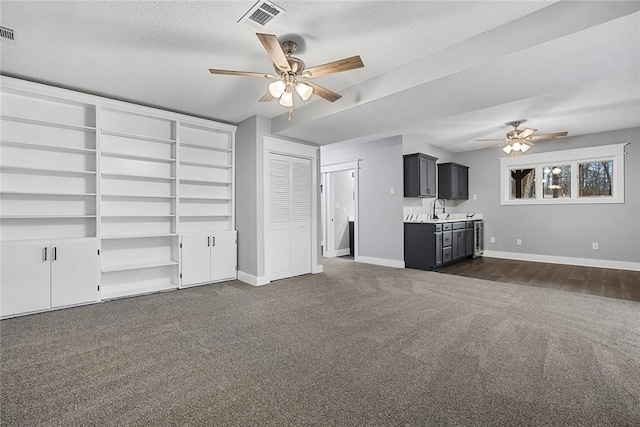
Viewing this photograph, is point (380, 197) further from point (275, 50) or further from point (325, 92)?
point (275, 50)

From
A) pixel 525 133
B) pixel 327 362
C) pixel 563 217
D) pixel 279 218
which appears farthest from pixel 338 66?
pixel 563 217

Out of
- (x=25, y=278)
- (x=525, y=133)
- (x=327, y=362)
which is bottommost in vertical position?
(x=327, y=362)

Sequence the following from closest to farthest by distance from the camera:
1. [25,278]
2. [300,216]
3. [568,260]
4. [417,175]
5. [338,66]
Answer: [338,66], [25,278], [300,216], [417,175], [568,260]

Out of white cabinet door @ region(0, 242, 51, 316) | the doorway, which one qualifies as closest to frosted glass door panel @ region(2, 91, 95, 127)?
white cabinet door @ region(0, 242, 51, 316)

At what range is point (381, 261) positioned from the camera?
20.3ft

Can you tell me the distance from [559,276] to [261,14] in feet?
19.0

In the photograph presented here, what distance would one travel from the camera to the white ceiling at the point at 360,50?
7.10 feet

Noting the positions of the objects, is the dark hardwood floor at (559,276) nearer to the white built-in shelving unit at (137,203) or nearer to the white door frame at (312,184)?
the white door frame at (312,184)

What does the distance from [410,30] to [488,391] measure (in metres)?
2.63

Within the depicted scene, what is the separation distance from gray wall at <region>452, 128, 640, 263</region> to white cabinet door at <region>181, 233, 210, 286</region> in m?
6.17

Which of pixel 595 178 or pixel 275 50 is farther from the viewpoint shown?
pixel 595 178

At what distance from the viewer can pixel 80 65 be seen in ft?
9.95

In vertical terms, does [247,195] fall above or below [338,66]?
below

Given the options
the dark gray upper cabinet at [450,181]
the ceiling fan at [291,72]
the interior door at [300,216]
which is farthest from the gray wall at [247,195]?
the dark gray upper cabinet at [450,181]
